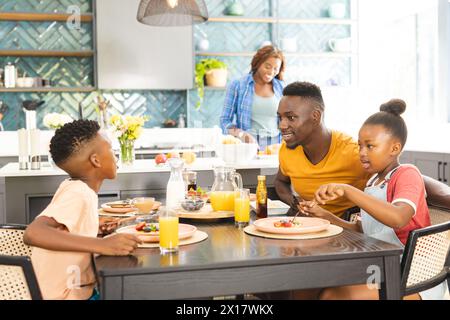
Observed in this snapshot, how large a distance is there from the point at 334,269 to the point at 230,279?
266mm

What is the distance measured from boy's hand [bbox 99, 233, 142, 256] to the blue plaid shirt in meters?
2.80

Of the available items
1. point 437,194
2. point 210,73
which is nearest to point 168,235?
point 437,194

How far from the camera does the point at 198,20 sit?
3.32m

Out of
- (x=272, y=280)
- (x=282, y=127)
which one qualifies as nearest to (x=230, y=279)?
(x=272, y=280)

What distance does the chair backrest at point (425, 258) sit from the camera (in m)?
1.61

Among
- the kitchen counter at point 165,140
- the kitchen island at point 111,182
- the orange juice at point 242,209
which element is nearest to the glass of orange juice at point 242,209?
the orange juice at point 242,209

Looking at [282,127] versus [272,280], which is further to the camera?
[282,127]

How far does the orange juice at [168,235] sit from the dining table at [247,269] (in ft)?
0.09

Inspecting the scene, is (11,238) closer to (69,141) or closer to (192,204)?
(69,141)

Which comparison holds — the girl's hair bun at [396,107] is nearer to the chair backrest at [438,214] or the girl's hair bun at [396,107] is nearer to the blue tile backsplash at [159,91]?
the chair backrest at [438,214]

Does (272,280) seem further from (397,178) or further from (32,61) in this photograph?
(32,61)

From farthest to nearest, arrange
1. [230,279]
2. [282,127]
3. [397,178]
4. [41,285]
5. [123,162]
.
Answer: [123,162] → [282,127] → [397,178] → [41,285] → [230,279]

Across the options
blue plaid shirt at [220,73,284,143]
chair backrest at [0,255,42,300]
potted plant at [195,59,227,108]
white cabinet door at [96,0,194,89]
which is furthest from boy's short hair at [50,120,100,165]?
potted plant at [195,59,227,108]
